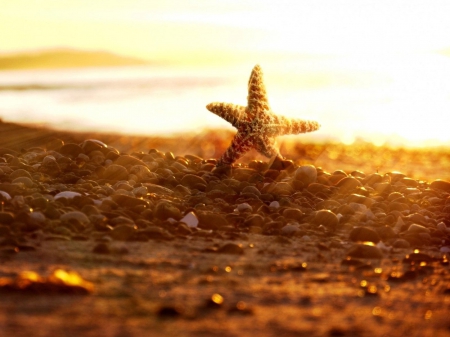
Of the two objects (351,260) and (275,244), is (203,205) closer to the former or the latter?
(275,244)

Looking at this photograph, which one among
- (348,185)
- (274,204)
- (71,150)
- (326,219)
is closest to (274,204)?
(274,204)

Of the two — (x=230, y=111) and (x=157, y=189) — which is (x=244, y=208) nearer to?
(x=157, y=189)

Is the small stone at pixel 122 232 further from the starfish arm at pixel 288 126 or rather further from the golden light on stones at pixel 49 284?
the starfish arm at pixel 288 126

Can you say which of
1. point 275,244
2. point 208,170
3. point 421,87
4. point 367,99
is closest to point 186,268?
point 275,244

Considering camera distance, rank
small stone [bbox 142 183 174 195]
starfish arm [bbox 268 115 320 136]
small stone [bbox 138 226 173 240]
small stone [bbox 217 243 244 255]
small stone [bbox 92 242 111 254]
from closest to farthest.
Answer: small stone [bbox 92 242 111 254] → small stone [bbox 217 243 244 255] → small stone [bbox 138 226 173 240] → small stone [bbox 142 183 174 195] → starfish arm [bbox 268 115 320 136]

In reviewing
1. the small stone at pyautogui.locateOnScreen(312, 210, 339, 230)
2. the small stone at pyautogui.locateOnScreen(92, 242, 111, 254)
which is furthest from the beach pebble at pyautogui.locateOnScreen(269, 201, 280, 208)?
the small stone at pyautogui.locateOnScreen(92, 242, 111, 254)

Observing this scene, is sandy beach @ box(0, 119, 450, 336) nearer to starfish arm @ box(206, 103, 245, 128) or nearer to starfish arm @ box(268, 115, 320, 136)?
starfish arm @ box(268, 115, 320, 136)
